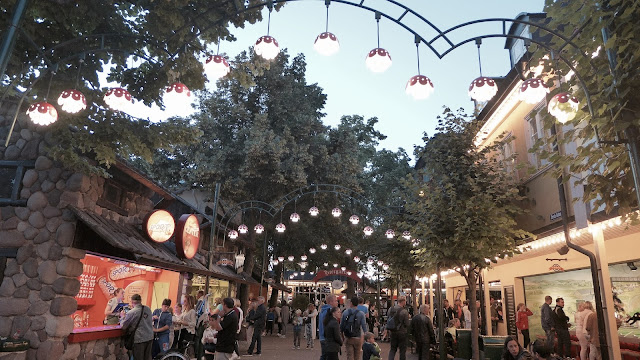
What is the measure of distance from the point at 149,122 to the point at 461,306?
17909 mm

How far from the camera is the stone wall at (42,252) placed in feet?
30.5

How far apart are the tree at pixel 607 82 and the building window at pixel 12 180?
35.1 feet

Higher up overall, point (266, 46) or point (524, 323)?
point (266, 46)

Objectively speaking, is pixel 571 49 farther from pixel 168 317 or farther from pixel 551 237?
pixel 168 317

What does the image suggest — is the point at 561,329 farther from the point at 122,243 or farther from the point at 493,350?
the point at 122,243

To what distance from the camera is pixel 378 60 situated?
21.2ft

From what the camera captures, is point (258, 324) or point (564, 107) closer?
point (564, 107)

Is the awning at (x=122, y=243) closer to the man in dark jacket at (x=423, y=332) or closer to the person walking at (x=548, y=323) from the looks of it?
the man in dark jacket at (x=423, y=332)

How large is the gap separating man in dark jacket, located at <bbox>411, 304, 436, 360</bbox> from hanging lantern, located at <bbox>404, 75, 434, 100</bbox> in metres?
8.34

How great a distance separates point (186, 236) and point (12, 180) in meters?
4.50

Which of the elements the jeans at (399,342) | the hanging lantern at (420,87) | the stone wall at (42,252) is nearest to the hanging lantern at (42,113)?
the stone wall at (42,252)

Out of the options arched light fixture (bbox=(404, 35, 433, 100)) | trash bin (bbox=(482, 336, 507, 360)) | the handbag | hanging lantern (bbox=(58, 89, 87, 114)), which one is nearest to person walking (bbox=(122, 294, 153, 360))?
the handbag

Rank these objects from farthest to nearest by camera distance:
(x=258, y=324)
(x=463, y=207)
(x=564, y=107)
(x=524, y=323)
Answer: (x=258, y=324) → (x=524, y=323) → (x=463, y=207) → (x=564, y=107)

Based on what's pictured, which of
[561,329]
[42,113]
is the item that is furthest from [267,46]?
[561,329]
